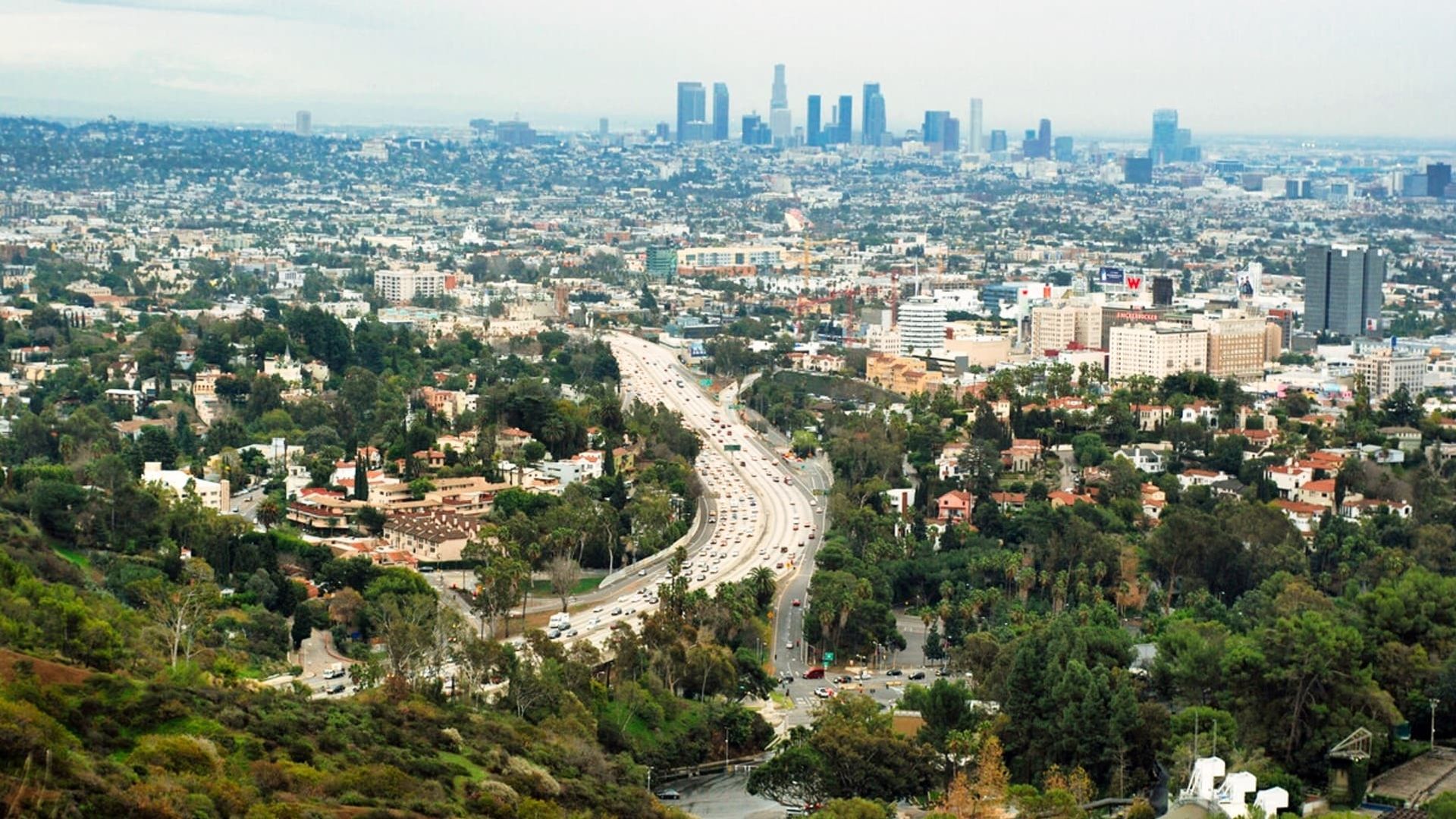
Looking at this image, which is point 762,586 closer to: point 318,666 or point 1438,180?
point 318,666

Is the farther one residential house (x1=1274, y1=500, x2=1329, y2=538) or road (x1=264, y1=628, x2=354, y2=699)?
residential house (x1=1274, y1=500, x2=1329, y2=538)

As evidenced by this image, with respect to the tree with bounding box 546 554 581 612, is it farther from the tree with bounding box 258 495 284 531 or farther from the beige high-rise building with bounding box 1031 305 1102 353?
the beige high-rise building with bounding box 1031 305 1102 353

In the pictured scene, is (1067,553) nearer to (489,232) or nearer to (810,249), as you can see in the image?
(810,249)

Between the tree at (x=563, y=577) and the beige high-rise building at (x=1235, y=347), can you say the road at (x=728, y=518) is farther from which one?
the beige high-rise building at (x=1235, y=347)

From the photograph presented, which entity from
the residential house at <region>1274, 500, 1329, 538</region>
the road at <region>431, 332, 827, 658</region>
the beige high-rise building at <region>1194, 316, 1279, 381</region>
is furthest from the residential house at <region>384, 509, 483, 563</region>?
the beige high-rise building at <region>1194, 316, 1279, 381</region>

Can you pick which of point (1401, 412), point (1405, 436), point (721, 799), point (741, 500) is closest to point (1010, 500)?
point (741, 500)

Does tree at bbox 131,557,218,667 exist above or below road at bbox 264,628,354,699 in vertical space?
above
